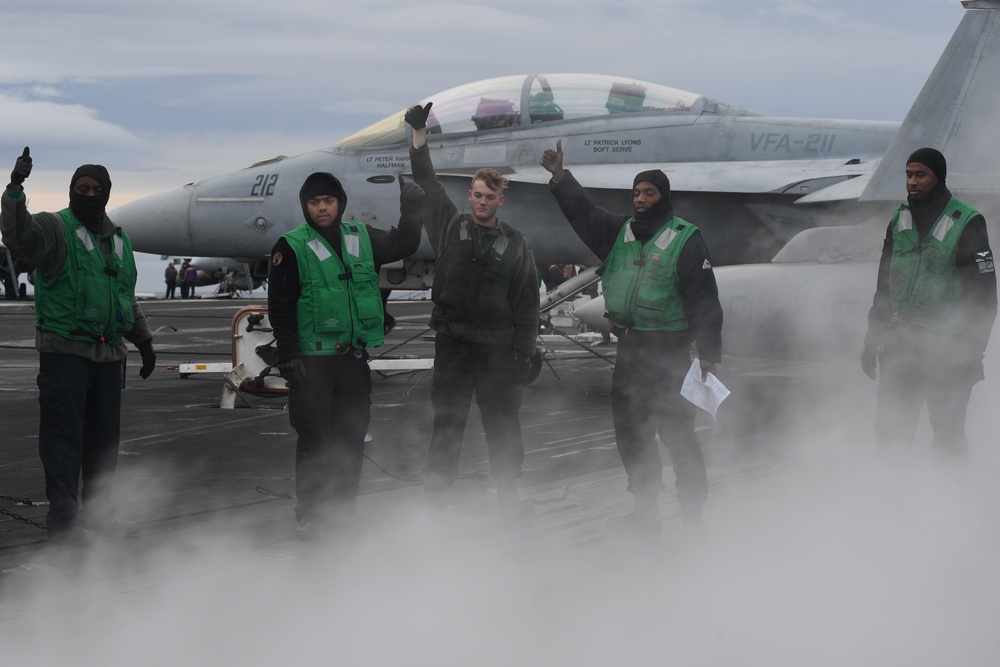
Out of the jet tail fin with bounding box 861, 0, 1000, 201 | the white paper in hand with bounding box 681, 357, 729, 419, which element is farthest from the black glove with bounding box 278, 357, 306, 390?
the jet tail fin with bounding box 861, 0, 1000, 201

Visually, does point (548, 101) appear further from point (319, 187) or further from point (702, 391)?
point (702, 391)

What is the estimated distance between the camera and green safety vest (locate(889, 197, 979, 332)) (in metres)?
5.48

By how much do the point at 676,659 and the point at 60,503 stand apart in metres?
3.09

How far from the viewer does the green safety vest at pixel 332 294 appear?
5129 millimetres

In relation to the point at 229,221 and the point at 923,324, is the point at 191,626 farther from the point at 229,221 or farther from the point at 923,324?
the point at 229,221

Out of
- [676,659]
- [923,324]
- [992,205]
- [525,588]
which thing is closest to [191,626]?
[525,588]

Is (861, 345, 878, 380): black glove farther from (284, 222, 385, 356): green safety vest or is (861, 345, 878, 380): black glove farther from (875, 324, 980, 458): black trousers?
(284, 222, 385, 356): green safety vest

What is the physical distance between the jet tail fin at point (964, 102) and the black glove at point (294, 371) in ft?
16.6

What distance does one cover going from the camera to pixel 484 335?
221 inches

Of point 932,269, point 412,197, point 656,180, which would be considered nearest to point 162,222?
point 412,197

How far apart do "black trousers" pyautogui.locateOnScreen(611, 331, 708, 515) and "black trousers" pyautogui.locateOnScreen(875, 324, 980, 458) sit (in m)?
1.11

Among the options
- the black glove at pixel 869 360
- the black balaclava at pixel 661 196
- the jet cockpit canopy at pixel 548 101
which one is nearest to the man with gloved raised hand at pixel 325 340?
the black balaclava at pixel 661 196

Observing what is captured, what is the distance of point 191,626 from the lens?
12.2 feet

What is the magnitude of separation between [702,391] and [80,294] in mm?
2879
